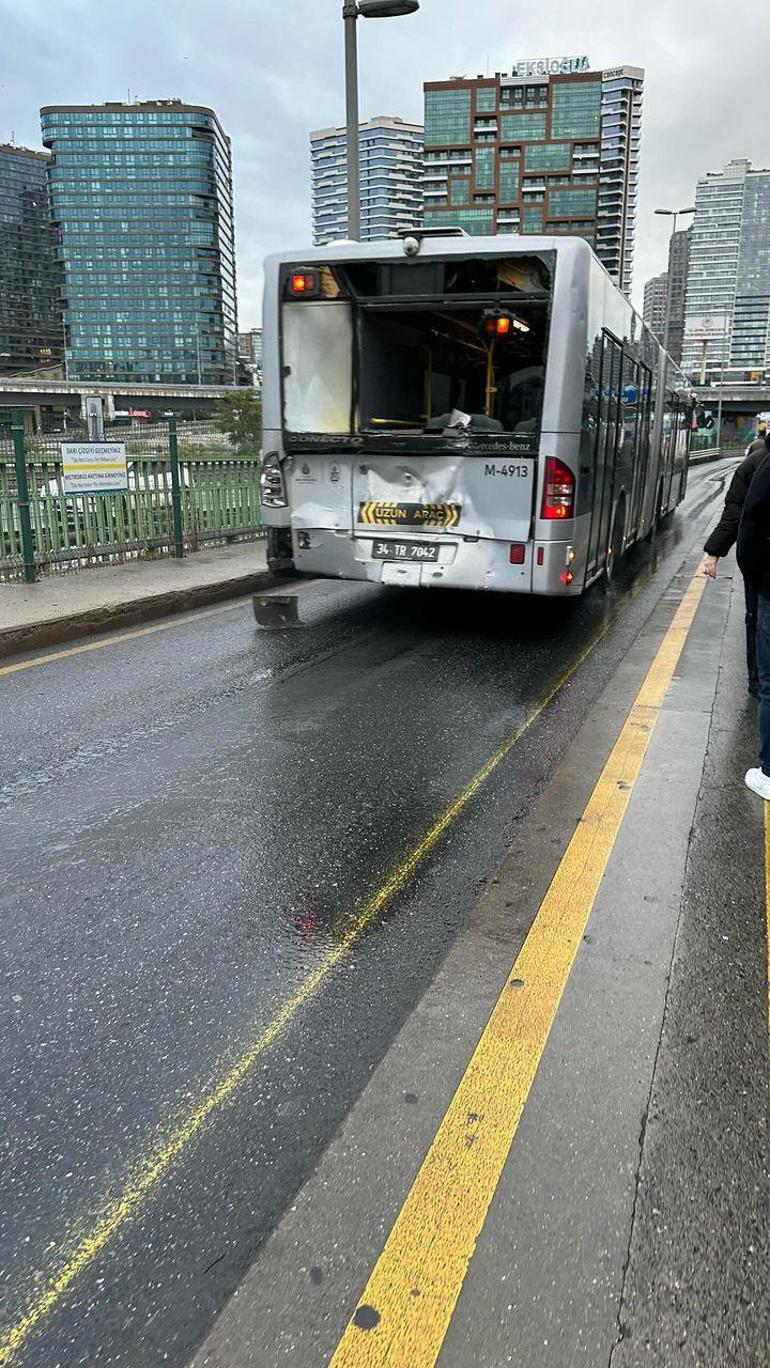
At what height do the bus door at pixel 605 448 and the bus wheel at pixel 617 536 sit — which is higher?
the bus door at pixel 605 448

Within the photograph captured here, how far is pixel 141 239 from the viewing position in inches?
5817

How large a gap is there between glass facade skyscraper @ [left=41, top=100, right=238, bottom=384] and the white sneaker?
149784 mm

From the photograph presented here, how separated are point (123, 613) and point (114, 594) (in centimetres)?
67

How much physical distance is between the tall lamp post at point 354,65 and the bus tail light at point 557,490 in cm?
739

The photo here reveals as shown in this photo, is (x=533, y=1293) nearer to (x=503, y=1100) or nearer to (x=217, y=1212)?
(x=503, y=1100)

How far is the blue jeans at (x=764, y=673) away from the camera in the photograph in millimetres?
4340

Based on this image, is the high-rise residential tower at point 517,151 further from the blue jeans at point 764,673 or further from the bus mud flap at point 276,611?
the blue jeans at point 764,673

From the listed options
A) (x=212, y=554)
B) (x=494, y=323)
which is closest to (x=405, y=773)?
(x=494, y=323)

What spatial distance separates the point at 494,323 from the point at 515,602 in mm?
2998

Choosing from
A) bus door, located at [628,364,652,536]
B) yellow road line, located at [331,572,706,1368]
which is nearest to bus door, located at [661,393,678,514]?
bus door, located at [628,364,652,536]

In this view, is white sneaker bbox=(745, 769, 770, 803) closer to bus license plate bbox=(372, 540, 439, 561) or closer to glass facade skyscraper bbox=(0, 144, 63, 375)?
bus license plate bbox=(372, 540, 439, 561)

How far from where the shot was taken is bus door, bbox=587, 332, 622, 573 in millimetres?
8094

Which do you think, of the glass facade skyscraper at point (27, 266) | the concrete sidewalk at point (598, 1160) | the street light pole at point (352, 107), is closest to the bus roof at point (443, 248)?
the concrete sidewalk at point (598, 1160)

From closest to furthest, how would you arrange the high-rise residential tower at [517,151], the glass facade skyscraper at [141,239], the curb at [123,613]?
the curb at [123,613] → the high-rise residential tower at [517,151] → the glass facade skyscraper at [141,239]
